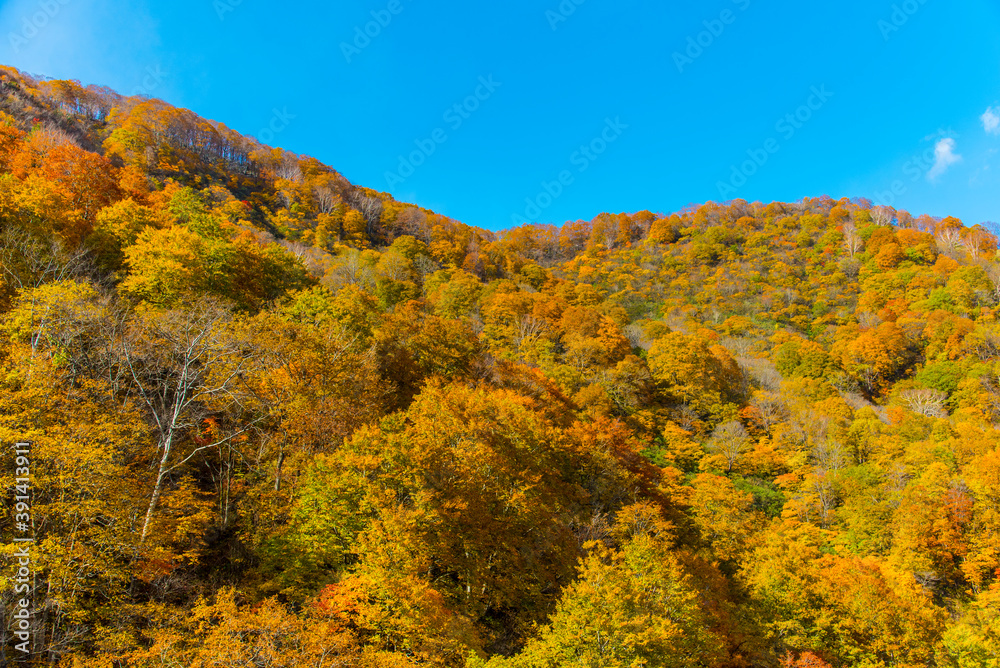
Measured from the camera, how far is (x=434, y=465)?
18.9 m

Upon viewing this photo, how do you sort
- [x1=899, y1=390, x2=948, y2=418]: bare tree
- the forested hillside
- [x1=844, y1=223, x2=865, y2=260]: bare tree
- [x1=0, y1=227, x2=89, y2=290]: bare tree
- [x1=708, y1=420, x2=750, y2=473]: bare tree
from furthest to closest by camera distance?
[x1=844, y1=223, x2=865, y2=260]: bare tree
[x1=899, y1=390, x2=948, y2=418]: bare tree
[x1=708, y1=420, x2=750, y2=473]: bare tree
[x1=0, y1=227, x2=89, y2=290]: bare tree
the forested hillside

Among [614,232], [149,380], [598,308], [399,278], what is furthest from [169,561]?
[614,232]

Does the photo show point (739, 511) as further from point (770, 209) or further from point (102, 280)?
point (770, 209)

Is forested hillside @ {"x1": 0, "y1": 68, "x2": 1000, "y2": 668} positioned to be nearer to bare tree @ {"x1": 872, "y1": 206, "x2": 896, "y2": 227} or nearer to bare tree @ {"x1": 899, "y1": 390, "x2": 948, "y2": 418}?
bare tree @ {"x1": 899, "y1": 390, "x2": 948, "y2": 418}

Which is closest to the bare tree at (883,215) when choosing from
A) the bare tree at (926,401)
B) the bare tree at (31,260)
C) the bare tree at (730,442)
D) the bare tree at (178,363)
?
the bare tree at (926,401)

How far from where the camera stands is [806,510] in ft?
111

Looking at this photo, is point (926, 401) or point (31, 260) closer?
point (31, 260)

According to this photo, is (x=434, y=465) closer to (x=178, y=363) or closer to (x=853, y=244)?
(x=178, y=363)

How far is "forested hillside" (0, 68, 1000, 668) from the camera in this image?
43.7ft

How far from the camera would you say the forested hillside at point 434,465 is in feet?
43.7

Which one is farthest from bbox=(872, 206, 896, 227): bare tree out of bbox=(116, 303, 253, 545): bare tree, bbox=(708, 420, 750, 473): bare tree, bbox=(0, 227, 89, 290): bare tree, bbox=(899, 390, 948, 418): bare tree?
bbox=(0, 227, 89, 290): bare tree

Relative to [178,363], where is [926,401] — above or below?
above

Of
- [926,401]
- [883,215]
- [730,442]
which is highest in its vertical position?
[883,215]

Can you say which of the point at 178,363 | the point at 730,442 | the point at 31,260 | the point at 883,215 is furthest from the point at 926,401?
the point at 883,215
